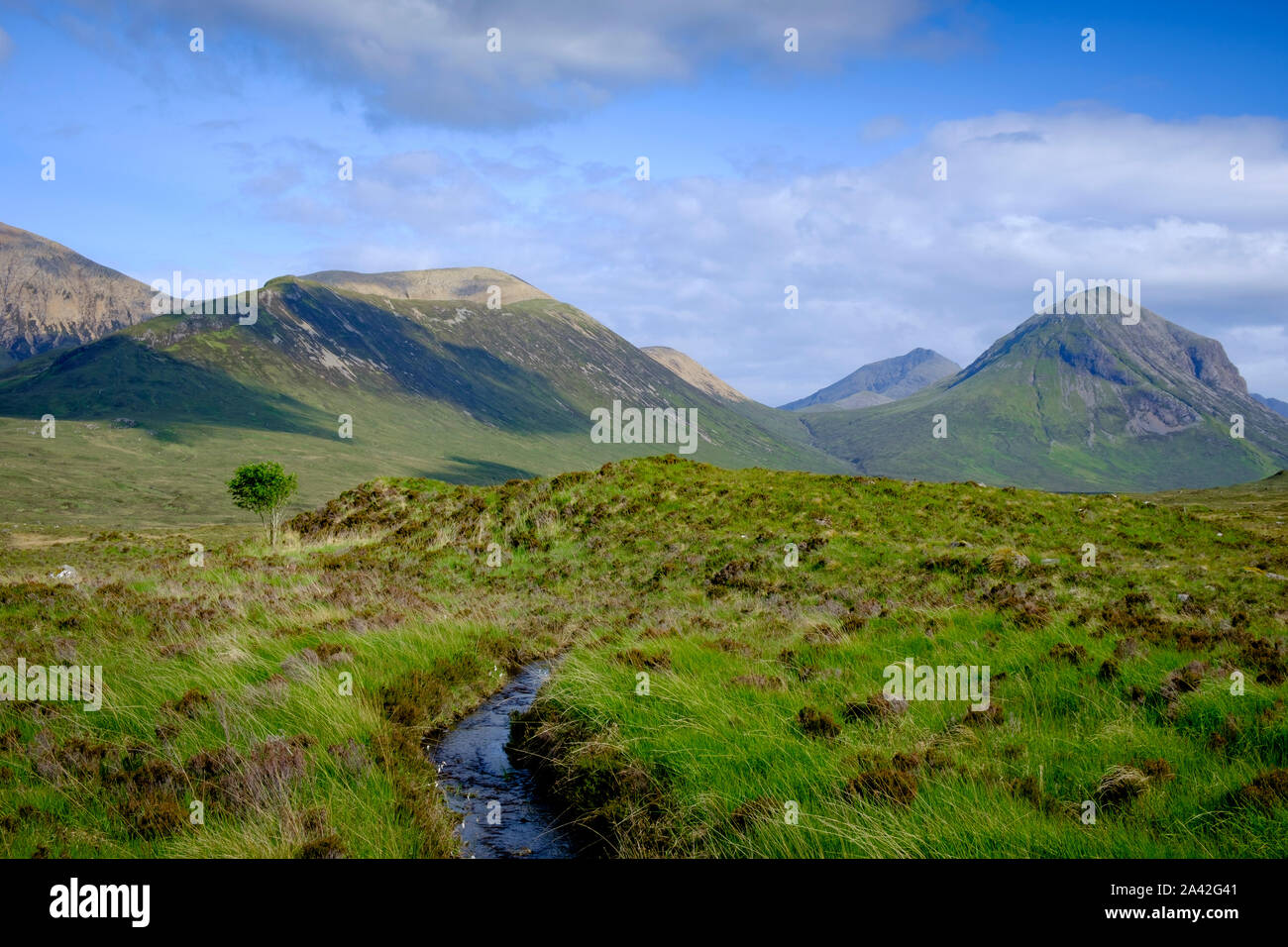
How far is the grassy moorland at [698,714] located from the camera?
→ 6.39 meters

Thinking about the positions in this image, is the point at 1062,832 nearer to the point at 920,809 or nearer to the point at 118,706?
the point at 920,809

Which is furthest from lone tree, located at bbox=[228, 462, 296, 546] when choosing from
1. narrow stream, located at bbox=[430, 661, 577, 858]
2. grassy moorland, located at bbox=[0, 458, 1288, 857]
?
narrow stream, located at bbox=[430, 661, 577, 858]

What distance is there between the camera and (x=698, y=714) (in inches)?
351

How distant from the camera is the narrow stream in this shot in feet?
25.4

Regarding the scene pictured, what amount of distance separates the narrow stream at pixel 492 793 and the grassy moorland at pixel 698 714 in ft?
1.29

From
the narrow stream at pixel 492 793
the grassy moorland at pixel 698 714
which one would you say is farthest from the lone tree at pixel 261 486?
the narrow stream at pixel 492 793

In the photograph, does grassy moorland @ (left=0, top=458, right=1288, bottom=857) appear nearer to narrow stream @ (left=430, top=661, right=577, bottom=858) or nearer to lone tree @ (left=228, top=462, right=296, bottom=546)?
narrow stream @ (left=430, top=661, right=577, bottom=858)

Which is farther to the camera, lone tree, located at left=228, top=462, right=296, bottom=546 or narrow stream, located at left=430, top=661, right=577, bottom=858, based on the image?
lone tree, located at left=228, top=462, right=296, bottom=546

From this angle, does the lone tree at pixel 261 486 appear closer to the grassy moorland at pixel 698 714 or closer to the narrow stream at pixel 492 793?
the grassy moorland at pixel 698 714

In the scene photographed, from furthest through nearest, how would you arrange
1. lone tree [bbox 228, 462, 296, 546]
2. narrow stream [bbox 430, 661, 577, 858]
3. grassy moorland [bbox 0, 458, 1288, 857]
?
lone tree [bbox 228, 462, 296, 546] < narrow stream [bbox 430, 661, 577, 858] < grassy moorland [bbox 0, 458, 1288, 857]

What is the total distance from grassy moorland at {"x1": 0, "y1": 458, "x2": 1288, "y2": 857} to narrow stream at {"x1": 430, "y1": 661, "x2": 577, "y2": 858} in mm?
392

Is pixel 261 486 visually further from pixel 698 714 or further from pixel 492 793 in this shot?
pixel 698 714

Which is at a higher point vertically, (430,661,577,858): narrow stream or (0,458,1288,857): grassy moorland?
(0,458,1288,857): grassy moorland
